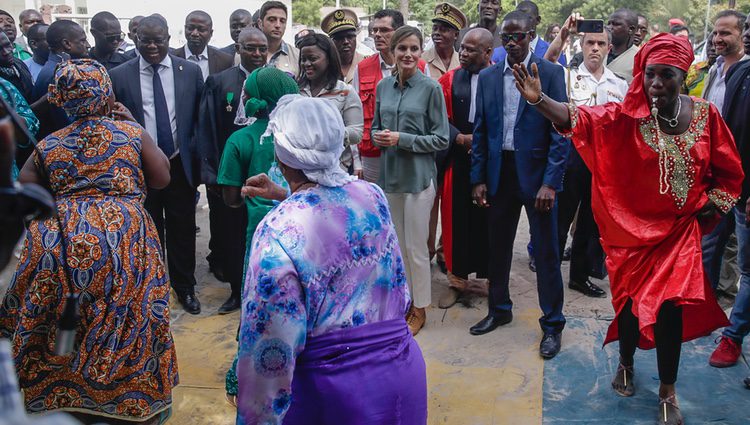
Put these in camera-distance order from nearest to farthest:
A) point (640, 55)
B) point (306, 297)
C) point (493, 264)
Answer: point (306, 297)
point (640, 55)
point (493, 264)

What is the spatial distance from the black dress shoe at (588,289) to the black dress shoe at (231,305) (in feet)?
9.24

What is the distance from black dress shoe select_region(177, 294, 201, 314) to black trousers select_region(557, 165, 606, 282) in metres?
3.08

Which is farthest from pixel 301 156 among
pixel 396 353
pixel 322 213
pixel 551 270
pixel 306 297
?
pixel 551 270

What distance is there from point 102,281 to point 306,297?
64.1 inches

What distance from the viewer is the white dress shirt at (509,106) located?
16.3 ft

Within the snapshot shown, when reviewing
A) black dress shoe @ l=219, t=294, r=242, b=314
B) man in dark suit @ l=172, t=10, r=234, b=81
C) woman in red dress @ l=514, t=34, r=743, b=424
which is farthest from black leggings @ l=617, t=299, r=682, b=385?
man in dark suit @ l=172, t=10, r=234, b=81

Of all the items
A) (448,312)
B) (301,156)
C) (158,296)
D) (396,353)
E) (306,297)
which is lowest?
(448,312)

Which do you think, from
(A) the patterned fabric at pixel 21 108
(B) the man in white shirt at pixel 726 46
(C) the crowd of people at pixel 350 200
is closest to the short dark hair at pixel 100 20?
(C) the crowd of people at pixel 350 200

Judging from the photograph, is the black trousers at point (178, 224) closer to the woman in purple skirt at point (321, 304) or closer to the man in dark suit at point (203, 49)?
the man in dark suit at point (203, 49)

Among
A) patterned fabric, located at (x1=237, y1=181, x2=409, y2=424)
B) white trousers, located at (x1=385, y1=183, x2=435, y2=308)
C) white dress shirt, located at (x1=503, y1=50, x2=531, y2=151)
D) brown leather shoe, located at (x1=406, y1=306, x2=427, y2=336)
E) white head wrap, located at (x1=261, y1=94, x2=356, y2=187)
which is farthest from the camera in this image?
brown leather shoe, located at (x1=406, y1=306, x2=427, y2=336)

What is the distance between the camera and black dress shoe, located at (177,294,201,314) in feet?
19.3

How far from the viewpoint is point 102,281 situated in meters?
3.56

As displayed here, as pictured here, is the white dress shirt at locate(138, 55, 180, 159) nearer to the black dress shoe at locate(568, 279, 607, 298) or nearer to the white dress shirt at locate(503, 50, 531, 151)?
the white dress shirt at locate(503, 50, 531, 151)

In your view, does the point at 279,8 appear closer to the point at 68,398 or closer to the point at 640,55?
the point at 640,55
